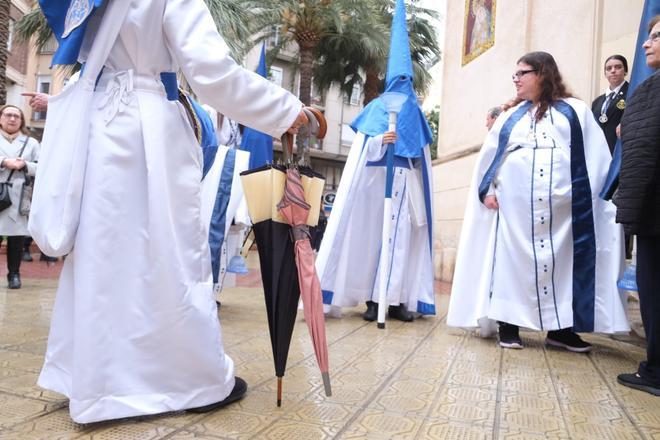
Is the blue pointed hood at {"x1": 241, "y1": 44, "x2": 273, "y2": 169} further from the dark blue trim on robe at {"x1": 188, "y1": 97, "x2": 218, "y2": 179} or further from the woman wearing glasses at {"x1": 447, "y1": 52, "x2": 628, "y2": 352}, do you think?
the woman wearing glasses at {"x1": 447, "y1": 52, "x2": 628, "y2": 352}

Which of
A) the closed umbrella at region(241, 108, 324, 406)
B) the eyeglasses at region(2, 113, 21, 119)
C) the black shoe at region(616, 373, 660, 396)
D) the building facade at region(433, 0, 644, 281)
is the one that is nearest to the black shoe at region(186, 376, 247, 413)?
the closed umbrella at region(241, 108, 324, 406)

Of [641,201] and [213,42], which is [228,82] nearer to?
[213,42]

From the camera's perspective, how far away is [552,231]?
3.83 m

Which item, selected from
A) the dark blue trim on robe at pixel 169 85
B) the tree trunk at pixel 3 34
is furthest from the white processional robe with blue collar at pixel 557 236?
the tree trunk at pixel 3 34

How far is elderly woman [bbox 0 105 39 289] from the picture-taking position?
5.59 meters

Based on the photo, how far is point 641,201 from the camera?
277 cm

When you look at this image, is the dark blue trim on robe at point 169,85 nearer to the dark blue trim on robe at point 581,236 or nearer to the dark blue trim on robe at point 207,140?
the dark blue trim on robe at point 207,140

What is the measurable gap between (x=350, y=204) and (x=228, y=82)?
2.87 m

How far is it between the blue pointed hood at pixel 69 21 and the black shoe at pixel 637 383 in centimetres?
300

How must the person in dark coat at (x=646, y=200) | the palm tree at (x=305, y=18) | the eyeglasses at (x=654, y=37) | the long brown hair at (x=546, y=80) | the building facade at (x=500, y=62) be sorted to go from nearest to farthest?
the person in dark coat at (x=646, y=200) → the eyeglasses at (x=654, y=37) → the long brown hair at (x=546, y=80) → the building facade at (x=500, y=62) → the palm tree at (x=305, y=18)

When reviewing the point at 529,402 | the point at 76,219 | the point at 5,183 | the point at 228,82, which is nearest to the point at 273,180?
the point at 228,82

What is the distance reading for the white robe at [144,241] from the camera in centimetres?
203

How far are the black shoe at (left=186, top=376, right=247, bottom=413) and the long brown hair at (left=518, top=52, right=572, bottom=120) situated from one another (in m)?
2.80

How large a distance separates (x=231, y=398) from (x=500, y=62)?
8049mm
